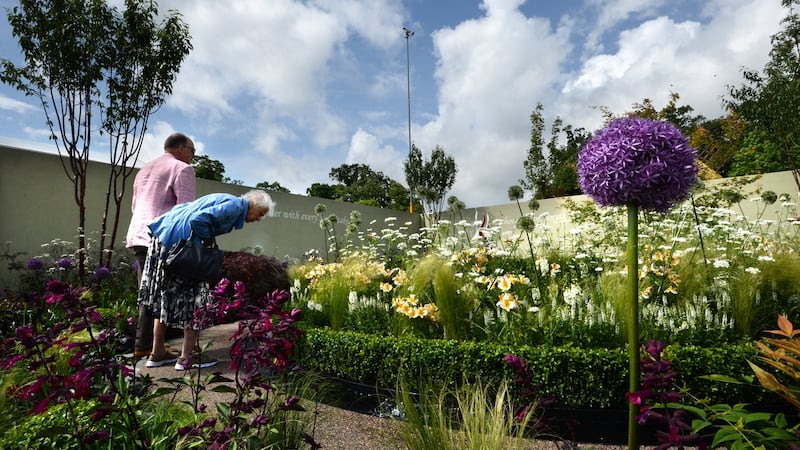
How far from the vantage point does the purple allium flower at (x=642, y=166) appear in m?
1.71

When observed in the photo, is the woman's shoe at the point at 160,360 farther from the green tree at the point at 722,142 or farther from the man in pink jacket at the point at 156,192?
the green tree at the point at 722,142

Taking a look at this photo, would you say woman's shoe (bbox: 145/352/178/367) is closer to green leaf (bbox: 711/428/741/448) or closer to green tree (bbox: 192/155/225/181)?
green leaf (bbox: 711/428/741/448)

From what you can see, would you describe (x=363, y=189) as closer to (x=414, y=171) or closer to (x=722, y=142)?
(x=414, y=171)

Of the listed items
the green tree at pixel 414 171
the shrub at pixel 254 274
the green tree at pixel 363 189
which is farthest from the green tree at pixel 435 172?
the shrub at pixel 254 274

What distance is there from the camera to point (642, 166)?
1709 millimetres

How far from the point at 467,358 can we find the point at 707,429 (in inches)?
56.7

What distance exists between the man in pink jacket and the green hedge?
2.29 meters

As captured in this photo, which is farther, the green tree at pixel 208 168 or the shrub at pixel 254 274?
the green tree at pixel 208 168

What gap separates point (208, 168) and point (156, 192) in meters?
26.4

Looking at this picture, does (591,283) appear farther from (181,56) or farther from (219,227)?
(181,56)

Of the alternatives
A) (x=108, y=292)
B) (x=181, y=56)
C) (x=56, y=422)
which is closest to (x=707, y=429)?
(x=56, y=422)

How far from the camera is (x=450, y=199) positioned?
6766 millimetres

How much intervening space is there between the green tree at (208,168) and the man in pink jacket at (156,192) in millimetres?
24048

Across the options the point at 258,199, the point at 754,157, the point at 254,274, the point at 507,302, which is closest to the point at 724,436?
the point at 507,302
